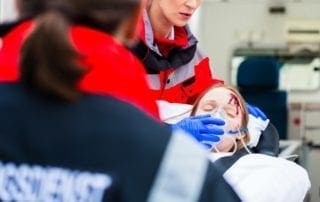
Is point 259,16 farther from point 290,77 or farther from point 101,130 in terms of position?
point 101,130

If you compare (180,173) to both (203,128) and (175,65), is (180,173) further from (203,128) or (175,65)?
(175,65)

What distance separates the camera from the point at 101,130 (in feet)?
3.10

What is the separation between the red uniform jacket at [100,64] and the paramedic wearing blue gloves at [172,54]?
1.07 m

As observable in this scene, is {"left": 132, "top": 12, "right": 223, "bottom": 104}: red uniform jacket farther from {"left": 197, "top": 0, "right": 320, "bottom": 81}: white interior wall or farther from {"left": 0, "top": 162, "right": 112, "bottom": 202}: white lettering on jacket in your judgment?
{"left": 197, "top": 0, "right": 320, "bottom": 81}: white interior wall

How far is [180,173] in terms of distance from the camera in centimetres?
96

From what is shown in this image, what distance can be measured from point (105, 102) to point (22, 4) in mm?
190

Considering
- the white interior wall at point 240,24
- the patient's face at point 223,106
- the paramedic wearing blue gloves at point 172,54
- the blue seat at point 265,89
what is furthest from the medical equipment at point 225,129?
the white interior wall at point 240,24

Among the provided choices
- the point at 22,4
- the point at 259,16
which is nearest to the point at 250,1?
the point at 259,16

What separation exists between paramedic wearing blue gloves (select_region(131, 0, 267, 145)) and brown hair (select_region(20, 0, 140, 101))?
110 cm

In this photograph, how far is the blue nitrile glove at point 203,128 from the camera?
183 centimetres

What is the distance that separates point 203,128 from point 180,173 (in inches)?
34.5

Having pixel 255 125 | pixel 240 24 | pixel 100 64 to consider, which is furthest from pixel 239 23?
pixel 100 64

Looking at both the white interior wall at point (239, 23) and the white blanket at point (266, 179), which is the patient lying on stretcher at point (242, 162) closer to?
the white blanket at point (266, 179)

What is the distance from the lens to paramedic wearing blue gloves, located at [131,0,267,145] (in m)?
2.13
